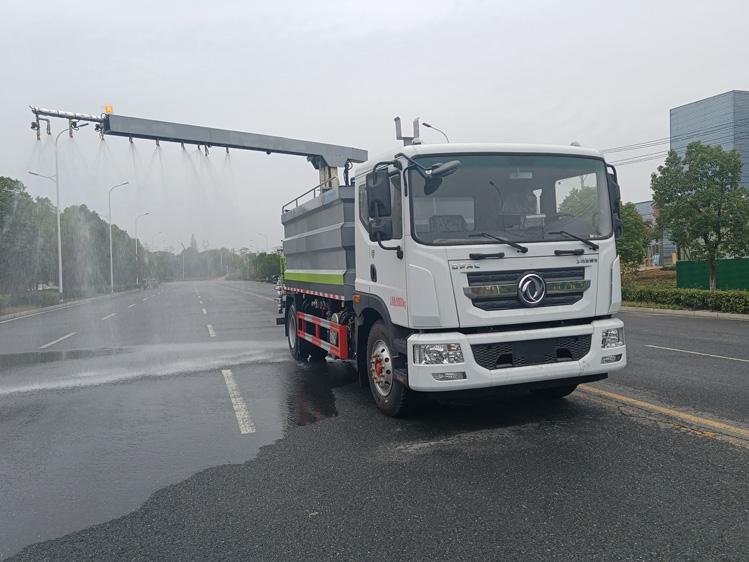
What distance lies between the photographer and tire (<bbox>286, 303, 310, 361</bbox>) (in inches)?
394

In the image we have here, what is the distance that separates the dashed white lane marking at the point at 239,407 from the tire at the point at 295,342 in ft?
4.56

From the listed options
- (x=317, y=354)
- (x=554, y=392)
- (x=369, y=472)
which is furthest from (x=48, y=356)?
(x=554, y=392)

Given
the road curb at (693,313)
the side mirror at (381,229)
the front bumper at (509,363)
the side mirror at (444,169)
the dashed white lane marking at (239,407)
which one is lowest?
the road curb at (693,313)

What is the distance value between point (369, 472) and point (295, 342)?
5.91 meters

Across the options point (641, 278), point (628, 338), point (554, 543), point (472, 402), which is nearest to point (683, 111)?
point (641, 278)

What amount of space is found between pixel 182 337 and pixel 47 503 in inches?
415

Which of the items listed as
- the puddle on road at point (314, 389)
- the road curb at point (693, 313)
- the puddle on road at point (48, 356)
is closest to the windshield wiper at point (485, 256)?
the puddle on road at point (314, 389)

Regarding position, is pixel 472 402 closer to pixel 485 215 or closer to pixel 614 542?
pixel 485 215

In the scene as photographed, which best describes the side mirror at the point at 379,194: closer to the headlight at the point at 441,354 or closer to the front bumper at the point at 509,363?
the front bumper at the point at 509,363

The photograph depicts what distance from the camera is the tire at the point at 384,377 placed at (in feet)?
18.4

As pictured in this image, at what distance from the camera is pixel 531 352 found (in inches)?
203

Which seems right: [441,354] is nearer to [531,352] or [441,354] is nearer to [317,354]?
[531,352]

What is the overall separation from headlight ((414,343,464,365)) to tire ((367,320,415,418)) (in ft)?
1.79

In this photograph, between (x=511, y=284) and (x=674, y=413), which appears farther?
(x=674, y=413)
